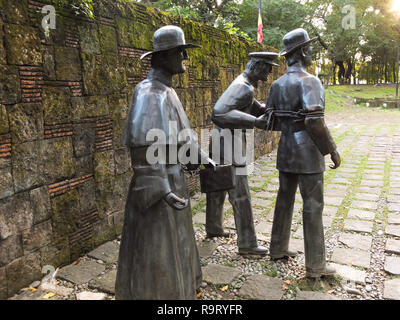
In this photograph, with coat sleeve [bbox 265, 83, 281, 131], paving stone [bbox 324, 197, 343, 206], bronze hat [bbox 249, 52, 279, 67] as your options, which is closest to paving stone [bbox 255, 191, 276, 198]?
paving stone [bbox 324, 197, 343, 206]

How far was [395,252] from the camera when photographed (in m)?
4.05

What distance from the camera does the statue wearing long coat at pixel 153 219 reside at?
7.59ft

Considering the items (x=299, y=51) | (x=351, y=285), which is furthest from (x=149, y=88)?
(x=351, y=285)

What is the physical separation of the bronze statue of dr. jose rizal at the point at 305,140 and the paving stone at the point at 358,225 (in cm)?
153

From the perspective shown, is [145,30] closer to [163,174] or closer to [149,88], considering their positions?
[149,88]

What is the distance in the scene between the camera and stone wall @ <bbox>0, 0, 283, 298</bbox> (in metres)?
3.23

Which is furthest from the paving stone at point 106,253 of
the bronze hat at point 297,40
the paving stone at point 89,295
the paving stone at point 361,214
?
the paving stone at point 361,214

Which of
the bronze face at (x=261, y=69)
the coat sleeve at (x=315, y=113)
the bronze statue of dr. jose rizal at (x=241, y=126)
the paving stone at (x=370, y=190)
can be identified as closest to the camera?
the coat sleeve at (x=315, y=113)

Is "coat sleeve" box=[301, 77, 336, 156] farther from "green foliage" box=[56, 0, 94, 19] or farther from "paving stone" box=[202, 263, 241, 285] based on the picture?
"green foliage" box=[56, 0, 94, 19]

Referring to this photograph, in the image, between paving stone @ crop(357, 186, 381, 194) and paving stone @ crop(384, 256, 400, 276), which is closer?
paving stone @ crop(384, 256, 400, 276)

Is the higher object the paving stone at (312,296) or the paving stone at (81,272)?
the paving stone at (81,272)

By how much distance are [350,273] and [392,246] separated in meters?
1.00

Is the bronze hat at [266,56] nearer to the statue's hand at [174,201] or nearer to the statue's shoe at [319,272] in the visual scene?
the statue's hand at [174,201]

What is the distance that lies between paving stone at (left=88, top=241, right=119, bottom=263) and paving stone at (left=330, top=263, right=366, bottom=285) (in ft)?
8.26
